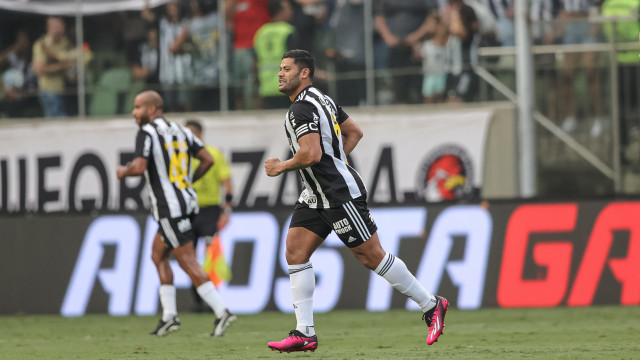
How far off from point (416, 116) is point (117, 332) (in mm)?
6769

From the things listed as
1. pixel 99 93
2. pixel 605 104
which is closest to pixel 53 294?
pixel 99 93

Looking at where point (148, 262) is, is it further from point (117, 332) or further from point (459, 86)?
point (459, 86)

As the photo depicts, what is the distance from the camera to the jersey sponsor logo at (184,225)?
1165 centimetres

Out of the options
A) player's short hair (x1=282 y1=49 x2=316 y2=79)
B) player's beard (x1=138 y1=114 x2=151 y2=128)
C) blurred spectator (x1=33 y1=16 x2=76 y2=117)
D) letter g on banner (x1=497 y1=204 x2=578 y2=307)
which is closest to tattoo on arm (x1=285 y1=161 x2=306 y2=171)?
player's short hair (x1=282 y1=49 x2=316 y2=79)

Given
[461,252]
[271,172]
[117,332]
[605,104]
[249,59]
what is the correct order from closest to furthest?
[271,172] → [117,332] → [461,252] → [605,104] → [249,59]

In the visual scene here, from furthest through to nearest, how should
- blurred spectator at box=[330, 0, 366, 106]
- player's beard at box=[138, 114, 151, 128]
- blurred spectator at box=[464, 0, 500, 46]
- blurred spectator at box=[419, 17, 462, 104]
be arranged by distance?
blurred spectator at box=[330, 0, 366, 106] < blurred spectator at box=[419, 17, 462, 104] < blurred spectator at box=[464, 0, 500, 46] < player's beard at box=[138, 114, 151, 128]

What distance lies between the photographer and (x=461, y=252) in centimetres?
1491

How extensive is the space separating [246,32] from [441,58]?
2.85 m

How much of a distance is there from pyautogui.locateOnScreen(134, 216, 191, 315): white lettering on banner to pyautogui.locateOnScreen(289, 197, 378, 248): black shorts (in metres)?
6.68

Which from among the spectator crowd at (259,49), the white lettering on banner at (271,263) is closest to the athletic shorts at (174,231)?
the white lettering on banner at (271,263)

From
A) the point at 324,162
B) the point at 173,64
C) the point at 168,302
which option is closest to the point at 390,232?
the point at 168,302

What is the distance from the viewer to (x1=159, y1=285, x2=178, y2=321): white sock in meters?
11.8

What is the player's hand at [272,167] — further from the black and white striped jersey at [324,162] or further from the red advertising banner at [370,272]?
the red advertising banner at [370,272]

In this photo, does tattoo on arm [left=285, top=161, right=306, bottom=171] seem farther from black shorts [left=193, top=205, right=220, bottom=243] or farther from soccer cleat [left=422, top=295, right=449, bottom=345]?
black shorts [left=193, top=205, right=220, bottom=243]
